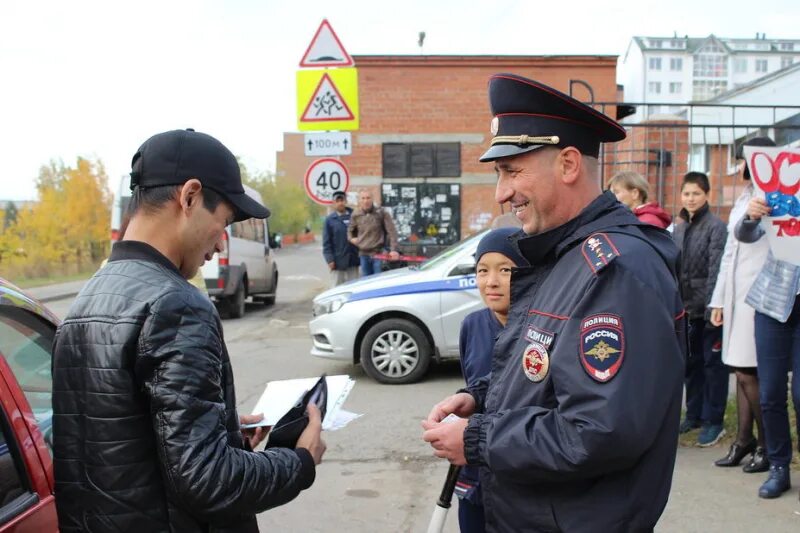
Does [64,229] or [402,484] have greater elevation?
[64,229]

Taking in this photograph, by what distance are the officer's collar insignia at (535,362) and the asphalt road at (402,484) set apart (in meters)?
2.77

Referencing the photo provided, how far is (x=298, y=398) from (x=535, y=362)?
0.79 metres

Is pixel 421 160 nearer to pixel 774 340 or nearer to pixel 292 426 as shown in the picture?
pixel 774 340

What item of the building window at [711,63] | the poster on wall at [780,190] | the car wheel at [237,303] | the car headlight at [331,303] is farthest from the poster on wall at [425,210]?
the building window at [711,63]

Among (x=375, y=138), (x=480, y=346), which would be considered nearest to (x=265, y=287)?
(x=375, y=138)

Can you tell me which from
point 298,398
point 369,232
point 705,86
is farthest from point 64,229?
point 705,86

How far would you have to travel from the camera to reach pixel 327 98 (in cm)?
938

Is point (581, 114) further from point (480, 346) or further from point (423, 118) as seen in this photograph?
point (423, 118)

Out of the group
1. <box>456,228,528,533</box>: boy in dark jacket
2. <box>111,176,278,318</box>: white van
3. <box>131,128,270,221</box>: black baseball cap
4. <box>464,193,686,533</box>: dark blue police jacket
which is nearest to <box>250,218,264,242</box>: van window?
<box>111,176,278,318</box>: white van

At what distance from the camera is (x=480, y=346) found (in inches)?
114

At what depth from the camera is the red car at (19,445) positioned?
184cm

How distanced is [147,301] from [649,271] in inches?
43.0

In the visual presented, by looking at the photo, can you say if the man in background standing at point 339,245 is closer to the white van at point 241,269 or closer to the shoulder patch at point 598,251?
the white van at point 241,269

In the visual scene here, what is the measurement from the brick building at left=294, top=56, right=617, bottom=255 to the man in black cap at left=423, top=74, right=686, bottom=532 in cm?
1320
